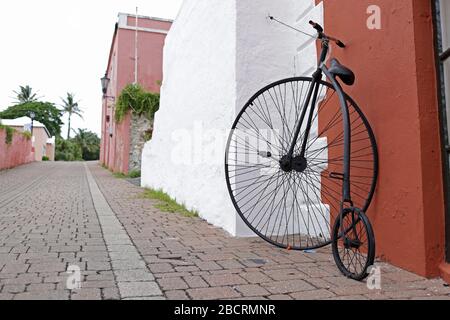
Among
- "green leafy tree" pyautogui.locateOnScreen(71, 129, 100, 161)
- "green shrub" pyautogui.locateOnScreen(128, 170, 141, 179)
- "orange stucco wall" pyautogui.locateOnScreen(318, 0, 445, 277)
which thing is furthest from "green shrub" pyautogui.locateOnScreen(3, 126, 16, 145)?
"green leafy tree" pyautogui.locateOnScreen(71, 129, 100, 161)

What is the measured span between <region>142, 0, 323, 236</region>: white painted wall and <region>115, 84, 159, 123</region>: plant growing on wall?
27.4ft

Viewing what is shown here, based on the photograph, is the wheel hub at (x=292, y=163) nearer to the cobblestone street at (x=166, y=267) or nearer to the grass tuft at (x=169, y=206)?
the cobblestone street at (x=166, y=267)

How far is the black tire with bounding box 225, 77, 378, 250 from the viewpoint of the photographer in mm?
3373

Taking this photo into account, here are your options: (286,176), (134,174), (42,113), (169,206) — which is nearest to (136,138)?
(134,174)

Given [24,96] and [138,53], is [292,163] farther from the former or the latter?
[24,96]

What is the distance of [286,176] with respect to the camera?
145 inches

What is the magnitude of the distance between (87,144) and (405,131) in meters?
55.3

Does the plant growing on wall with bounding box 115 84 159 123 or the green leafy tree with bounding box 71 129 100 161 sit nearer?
the plant growing on wall with bounding box 115 84 159 123

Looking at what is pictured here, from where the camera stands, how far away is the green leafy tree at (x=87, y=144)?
174 feet

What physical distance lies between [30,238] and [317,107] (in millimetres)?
2910

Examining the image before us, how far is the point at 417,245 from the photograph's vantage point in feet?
7.69

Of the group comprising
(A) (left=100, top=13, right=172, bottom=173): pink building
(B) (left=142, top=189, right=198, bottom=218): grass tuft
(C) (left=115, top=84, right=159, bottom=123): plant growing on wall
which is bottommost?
(B) (left=142, top=189, right=198, bottom=218): grass tuft

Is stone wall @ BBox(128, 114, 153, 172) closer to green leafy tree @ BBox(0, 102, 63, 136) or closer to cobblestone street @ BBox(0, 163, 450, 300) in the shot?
cobblestone street @ BBox(0, 163, 450, 300)
